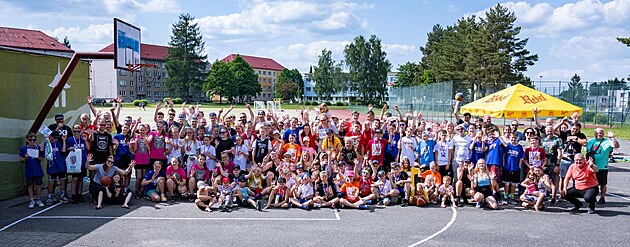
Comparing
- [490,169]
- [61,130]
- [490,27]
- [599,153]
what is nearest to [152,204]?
[61,130]

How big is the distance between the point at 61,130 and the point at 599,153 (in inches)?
485

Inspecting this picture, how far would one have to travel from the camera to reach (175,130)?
11.1 m

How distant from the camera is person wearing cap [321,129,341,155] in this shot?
11195 millimetres

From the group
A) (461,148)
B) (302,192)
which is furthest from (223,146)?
(461,148)

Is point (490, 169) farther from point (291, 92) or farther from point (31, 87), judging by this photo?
point (291, 92)

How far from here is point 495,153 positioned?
1066 cm

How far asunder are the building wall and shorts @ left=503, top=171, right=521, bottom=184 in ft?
37.6

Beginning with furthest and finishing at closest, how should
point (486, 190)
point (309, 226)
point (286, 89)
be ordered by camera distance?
point (286, 89) < point (486, 190) < point (309, 226)

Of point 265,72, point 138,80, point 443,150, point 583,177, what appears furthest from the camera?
point 265,72

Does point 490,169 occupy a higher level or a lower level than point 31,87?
lower

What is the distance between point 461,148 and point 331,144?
3.04m

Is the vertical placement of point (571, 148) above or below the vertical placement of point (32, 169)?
above

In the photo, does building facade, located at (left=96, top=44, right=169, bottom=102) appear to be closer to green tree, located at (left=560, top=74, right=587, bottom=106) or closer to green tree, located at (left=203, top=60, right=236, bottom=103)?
green tree, located at (left=203, top=60, right=236, bottom=103)

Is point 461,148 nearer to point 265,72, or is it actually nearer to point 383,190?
point 383,190
